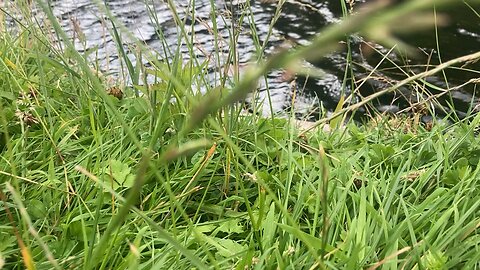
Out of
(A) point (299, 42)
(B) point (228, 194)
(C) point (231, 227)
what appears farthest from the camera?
(A) point (299, 42)

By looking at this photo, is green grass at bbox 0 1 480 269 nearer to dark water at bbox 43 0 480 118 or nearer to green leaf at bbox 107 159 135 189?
green leaf at bbox 107 159 135 189

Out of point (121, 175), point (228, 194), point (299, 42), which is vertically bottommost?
point (299, 42)

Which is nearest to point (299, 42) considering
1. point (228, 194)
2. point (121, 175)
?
point (228, 194)

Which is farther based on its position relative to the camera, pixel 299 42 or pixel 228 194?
pixel 299 42

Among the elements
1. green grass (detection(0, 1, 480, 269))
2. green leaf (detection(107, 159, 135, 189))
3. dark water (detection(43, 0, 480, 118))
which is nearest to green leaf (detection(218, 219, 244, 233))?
green grass (detection(0, 1, 480, 269))

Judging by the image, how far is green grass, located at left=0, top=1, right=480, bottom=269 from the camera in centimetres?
109

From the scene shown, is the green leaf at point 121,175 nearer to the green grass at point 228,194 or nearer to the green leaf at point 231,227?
the green grass at point 228,194

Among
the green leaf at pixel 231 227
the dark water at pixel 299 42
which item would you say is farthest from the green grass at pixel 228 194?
the dark water at pixel 299 42

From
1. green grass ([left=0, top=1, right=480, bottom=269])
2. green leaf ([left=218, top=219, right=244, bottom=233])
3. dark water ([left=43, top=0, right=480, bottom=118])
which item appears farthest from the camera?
dark water ([left=43, top=0, right=480, bottom=118])

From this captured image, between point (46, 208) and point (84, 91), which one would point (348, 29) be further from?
point (84, 91)

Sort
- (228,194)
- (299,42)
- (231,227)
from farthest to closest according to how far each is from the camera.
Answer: (299,42) < (228,194) < (231,227)

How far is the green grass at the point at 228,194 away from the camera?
3.59 ft

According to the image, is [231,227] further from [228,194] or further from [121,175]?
[121,175]

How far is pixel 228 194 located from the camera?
4.93 feet
